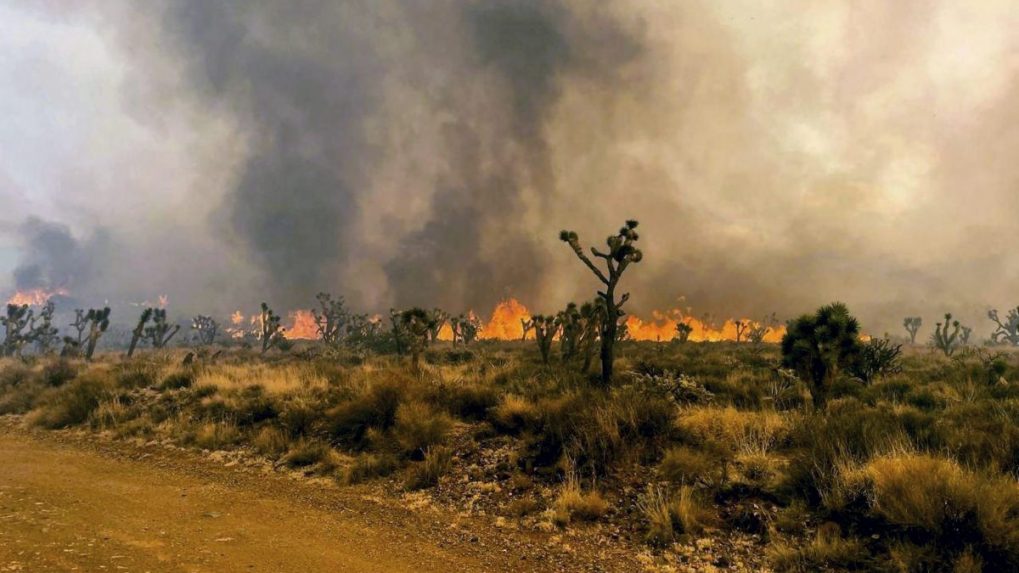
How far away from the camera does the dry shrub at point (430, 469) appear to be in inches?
359

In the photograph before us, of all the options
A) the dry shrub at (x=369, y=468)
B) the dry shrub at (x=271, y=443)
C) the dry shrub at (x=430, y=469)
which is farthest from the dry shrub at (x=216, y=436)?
the dry shrub at (x=430, y=469)

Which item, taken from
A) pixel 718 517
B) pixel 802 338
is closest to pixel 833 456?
pixel 718 517

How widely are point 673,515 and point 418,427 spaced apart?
5.96 m

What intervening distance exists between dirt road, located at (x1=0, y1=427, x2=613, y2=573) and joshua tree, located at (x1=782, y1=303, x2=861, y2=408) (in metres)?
11.4

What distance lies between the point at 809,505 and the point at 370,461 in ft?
26.3

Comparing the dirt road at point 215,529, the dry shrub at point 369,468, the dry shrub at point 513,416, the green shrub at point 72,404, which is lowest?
the dirt road at point 215,529

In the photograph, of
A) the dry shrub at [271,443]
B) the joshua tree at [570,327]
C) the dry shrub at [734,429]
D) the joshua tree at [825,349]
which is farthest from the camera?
the joshua tree at [570,327]

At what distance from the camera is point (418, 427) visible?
10.8 meters

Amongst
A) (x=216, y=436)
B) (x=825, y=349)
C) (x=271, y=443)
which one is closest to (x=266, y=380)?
(x=216, y=436)

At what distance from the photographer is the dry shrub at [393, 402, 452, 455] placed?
10.4 meters

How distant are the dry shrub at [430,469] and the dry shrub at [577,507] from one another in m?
2.63

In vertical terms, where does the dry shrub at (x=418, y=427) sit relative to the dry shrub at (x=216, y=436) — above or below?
above

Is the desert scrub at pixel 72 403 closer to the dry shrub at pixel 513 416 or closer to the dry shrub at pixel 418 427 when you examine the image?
the dry shrub at pixel 418 427

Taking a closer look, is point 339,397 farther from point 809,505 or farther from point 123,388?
point 809,505
